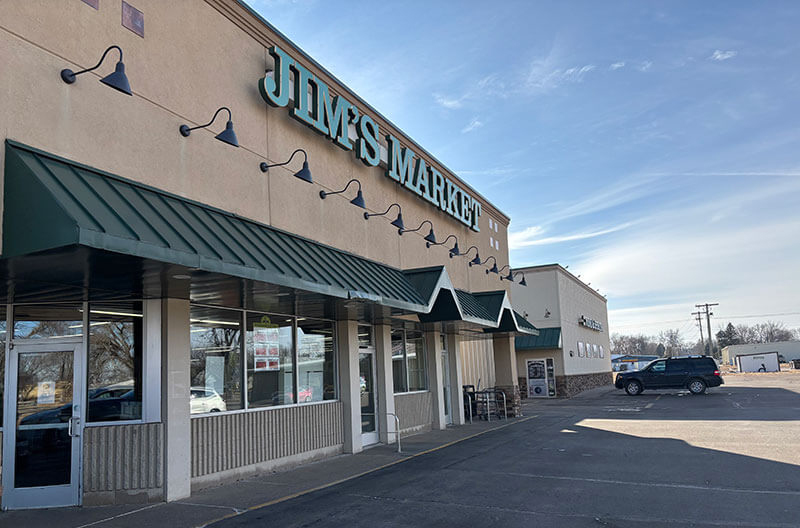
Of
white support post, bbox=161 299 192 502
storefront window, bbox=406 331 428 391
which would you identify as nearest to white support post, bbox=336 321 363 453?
storefront window, bbox=406 331 428 391

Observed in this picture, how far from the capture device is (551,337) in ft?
115

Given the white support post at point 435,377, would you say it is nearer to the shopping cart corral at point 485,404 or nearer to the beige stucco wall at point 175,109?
the shopping cart corral at point 485,404

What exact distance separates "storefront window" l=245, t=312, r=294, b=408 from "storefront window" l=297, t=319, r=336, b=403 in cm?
37

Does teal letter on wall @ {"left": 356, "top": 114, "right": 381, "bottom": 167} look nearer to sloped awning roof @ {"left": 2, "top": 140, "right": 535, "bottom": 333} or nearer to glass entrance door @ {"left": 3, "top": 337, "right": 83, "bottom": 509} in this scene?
sloped awning roof @ {"left": 2, "top": 140, "right": 535, "bottom": 333}

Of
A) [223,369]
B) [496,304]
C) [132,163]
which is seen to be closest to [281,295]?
[223,369]

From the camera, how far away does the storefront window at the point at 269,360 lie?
11469 mm

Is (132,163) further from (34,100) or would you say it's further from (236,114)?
(236,114)

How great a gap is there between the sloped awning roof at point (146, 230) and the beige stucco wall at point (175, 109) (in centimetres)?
52

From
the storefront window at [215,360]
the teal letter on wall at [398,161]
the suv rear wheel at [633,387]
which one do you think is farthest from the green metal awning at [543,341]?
the storefront window at [215,360]

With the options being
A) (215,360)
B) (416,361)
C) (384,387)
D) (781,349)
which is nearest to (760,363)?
(781,349)

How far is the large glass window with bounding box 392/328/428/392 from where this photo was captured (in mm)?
17047

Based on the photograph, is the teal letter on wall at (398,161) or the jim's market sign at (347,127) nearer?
the jim's market sign at (347,127)

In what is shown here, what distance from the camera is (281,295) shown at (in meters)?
10.2

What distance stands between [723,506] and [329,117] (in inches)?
393
